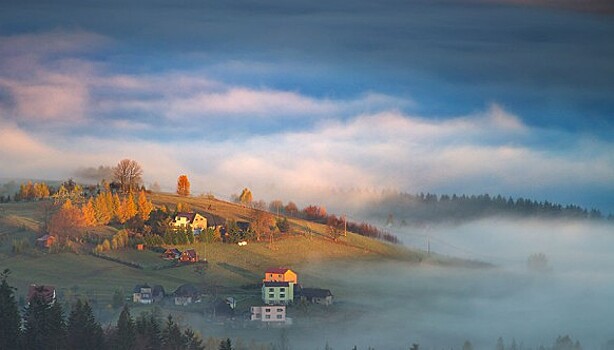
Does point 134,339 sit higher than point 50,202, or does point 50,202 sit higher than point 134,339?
point 50,202

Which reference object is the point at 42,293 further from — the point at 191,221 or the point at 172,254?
the point at 191,221

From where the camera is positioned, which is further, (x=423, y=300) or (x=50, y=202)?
(x=50, y=202)

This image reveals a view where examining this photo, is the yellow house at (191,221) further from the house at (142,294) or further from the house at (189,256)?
the house at (142,294)

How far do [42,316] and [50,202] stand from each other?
1055 cm

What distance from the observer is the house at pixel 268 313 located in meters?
48.3

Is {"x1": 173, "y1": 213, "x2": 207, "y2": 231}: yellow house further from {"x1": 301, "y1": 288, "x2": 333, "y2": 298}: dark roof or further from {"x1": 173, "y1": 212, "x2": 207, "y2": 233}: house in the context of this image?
{"x1": 301, "y1": 288, "x2": 333, "y2": 298}: dark roof

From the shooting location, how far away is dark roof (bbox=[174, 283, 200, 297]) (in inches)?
1939

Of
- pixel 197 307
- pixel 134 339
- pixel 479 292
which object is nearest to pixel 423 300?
pixel 479 292

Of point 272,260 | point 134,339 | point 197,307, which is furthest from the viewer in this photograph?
point 272,260

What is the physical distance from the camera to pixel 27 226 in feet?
174

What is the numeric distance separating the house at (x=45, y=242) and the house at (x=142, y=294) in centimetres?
340

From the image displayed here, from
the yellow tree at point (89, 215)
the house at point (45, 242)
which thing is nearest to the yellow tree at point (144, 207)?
the yellow tree at point (89, 215)

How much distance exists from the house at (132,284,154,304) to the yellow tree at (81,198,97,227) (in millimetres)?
4035

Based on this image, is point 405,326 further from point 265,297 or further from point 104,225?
point 104,225
